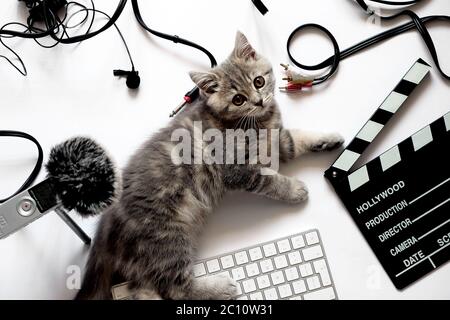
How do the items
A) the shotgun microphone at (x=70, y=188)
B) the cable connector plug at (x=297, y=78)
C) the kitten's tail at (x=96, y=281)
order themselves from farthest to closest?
the cable connector plug at (x=297, y=78)
the kitten's tail at (x=96, y=281)
the shotgun microphone at (x=70, y=188)

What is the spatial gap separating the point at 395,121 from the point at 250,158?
38 centimetres

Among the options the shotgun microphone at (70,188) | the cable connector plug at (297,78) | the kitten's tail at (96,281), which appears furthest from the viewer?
the cable connector plug at (297,78)

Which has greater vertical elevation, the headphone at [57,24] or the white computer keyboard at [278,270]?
the headphone at [57,24]

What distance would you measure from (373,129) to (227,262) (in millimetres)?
484

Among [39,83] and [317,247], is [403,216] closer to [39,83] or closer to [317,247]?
[317,247]

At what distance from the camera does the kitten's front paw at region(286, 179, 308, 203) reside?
1.10m

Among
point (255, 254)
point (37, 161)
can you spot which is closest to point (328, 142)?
point (255, 254)

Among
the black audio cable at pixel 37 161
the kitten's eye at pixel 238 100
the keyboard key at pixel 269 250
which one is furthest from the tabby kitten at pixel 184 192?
the black audio cable at pixel 37 161

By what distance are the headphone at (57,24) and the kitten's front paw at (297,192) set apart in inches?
18.7

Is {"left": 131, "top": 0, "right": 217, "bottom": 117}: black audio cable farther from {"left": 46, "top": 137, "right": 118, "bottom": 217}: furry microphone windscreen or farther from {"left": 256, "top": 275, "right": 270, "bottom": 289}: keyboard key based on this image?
{"left": 256, "top": 275, "right": 270, "bottom": 289}: keyboard key

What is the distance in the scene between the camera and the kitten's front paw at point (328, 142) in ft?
3.72

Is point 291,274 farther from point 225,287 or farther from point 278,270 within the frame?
point 225,287

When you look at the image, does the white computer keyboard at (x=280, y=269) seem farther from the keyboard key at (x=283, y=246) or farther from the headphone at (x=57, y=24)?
the headphone at (x=57, y=24)
